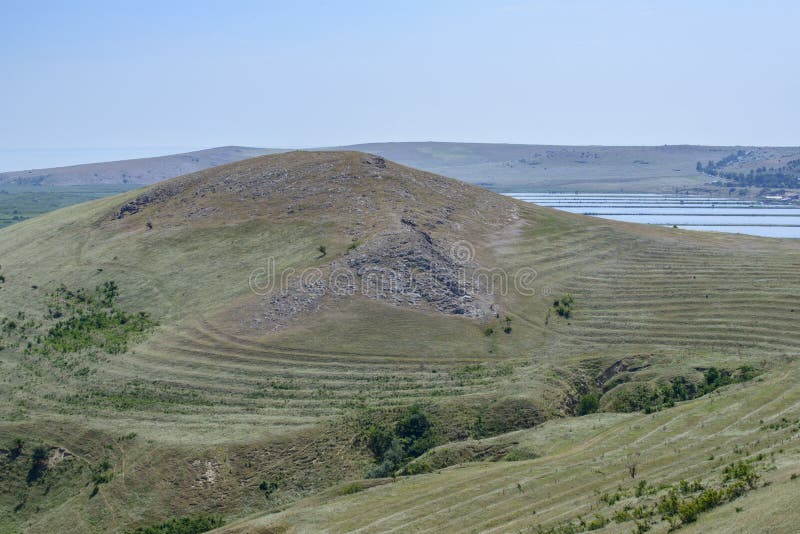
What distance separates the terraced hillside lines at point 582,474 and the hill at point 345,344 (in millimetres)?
371

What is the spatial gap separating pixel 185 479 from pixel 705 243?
82.5 metres

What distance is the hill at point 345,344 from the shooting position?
5728 centimetres

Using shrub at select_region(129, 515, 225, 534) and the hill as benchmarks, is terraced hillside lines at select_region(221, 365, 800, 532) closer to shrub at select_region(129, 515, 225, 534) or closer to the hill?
the hill

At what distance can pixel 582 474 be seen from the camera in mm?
43938

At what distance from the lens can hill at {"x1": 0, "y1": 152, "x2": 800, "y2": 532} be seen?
57.3m

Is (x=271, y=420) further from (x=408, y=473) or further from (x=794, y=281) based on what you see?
(x=794, y=281)

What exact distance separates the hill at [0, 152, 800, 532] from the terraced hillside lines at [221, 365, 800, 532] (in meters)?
0.37

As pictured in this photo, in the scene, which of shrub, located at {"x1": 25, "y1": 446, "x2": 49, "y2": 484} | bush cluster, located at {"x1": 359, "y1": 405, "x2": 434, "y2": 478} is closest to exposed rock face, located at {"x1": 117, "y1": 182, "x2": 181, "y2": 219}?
shrub, located at {"x1": 25, "y1": 446, "x2": 49, "y2": 484}

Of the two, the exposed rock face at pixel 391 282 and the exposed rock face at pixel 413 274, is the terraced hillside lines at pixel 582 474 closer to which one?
the exposed rock face at pixel 413 274

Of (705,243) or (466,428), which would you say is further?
(705,243)

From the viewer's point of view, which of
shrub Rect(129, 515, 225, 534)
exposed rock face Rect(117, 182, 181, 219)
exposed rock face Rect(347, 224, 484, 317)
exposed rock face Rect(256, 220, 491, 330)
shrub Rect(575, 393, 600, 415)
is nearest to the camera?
shrub Rect(129, 515, 225, 534)

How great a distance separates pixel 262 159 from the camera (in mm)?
133875

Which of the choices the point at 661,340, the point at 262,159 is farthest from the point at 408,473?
the point at 262,159

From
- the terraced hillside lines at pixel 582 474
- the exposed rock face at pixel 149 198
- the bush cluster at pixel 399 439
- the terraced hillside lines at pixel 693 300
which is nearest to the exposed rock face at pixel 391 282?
the terraced hillside lines at pixel 693 300
